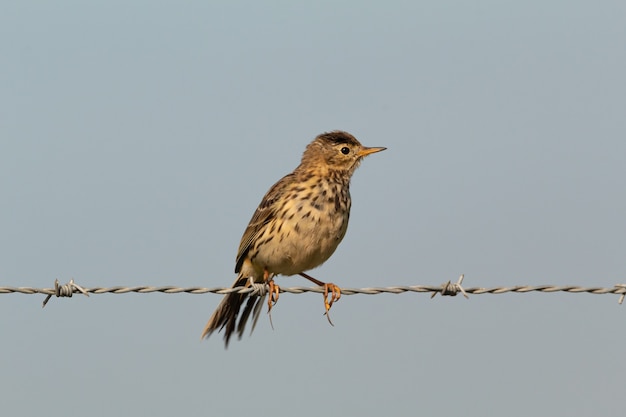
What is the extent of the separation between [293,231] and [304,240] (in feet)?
0.47

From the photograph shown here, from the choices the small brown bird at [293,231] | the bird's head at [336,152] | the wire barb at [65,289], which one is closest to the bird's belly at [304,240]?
the small brown bird at [293,231]

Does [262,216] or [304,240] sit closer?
[304,240]

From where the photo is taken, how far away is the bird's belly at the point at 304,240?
9.35 metres

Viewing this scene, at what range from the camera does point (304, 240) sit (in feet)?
30.6

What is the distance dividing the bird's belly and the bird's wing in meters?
0.15

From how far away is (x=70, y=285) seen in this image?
A: 678cm

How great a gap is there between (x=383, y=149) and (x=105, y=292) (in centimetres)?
440

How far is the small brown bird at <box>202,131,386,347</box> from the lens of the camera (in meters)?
9.38

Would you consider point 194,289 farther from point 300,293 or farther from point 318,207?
point 318,207

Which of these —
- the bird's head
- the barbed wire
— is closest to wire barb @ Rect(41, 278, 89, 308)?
the barbed wire

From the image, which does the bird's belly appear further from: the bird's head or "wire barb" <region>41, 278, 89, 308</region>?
"wire barb" <region>41, 278, 89, 308</region>

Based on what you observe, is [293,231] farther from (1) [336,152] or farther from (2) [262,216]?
(1) [336,152]

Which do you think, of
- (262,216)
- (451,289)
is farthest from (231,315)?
(451,289)

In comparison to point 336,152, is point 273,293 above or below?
below
